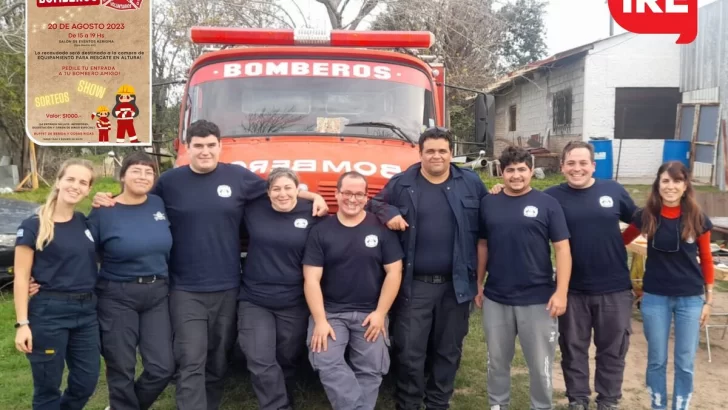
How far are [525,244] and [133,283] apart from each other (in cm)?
241

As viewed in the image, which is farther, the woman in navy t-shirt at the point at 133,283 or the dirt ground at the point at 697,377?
the dirt ground at the point at 697,377

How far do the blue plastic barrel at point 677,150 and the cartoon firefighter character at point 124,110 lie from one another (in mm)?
12419

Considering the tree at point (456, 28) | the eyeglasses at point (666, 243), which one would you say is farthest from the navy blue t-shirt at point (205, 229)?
the tree at point (456, 28)

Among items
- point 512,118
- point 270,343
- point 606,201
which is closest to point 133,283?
point 270,343

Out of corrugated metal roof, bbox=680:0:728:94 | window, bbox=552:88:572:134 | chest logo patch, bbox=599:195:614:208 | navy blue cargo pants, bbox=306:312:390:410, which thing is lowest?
navy blue cargo pants, bbox=306:312:390:410

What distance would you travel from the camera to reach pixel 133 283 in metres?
3.95

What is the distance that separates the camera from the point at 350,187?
13.2 feet

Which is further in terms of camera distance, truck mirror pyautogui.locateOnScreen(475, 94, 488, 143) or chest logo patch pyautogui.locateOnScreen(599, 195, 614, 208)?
truck mirror pyautogui.locateOnScreen(475, 94, 488, 143)

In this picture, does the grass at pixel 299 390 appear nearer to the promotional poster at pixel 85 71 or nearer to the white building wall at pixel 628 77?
the promotional poster at pixel 85 71

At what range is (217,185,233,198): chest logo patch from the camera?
164 inches

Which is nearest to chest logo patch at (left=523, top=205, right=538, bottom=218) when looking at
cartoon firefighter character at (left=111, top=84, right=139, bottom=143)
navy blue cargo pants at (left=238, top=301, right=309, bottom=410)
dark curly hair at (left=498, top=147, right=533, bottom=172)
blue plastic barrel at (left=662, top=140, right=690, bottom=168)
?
dark curly hair at (left=498, top=147, right=533, bottom=172)

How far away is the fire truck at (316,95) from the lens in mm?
5242

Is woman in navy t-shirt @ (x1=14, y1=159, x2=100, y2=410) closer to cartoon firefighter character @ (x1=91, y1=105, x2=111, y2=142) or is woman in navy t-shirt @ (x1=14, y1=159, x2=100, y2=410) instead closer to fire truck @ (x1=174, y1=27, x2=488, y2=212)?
fire truck @ (x1=174, y1=27, x2=488, y2=212)

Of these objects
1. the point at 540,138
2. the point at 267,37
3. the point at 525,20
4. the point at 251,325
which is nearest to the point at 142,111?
the point at 267,37
